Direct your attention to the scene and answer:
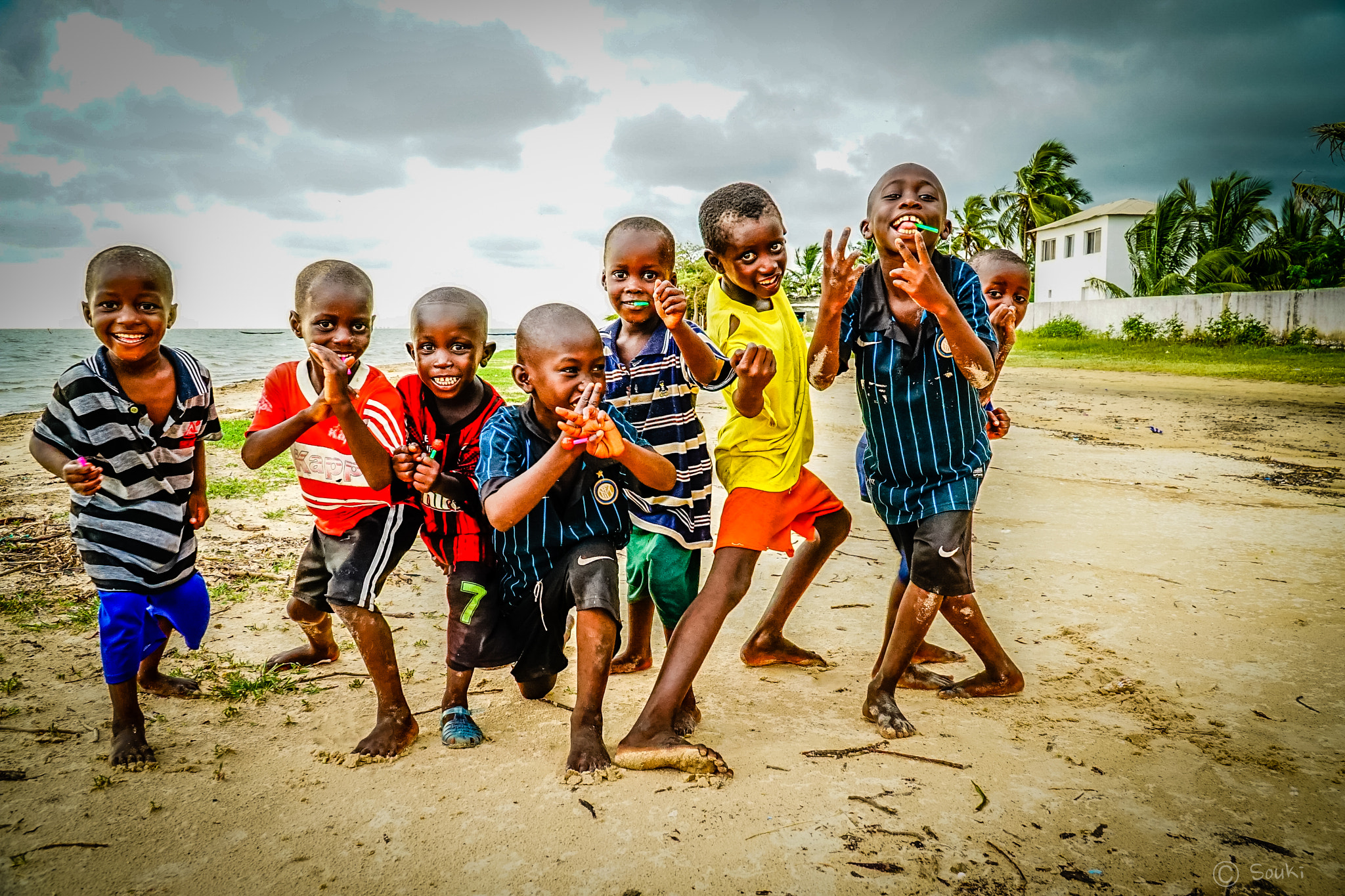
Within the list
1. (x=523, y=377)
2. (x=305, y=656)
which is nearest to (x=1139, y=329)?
(x=523, y=377)

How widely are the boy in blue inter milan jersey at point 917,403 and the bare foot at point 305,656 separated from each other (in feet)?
7.14

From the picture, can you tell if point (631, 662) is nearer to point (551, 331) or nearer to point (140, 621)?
point (551, 331)

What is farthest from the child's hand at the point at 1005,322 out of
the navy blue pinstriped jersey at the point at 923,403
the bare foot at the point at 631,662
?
the bare foot at the point at 631,662

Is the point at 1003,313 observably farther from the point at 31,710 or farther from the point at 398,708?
the point at 31,710

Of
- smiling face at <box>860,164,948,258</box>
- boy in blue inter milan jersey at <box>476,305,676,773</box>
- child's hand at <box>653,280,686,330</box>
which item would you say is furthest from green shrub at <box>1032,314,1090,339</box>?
boy in blue inter milan jersey at <box>476,305,676,773</box>

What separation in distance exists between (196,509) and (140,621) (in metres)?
0.47

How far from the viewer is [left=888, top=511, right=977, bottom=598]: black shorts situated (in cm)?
274

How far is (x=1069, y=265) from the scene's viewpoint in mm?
38281

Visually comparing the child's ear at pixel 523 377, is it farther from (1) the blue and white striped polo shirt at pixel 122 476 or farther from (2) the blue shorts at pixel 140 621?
(2) the blue shorts at pixel 140 621

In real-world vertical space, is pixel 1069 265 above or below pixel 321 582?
above

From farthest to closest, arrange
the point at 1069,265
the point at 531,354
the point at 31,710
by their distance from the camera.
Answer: the point at 1069,265 < the point at 31,710 < the point at 531,354

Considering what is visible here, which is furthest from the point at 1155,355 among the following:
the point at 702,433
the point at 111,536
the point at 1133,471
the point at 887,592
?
the point at 111,536

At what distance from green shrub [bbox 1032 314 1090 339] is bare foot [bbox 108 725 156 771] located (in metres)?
30.8

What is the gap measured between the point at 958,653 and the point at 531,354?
220 centimetres
